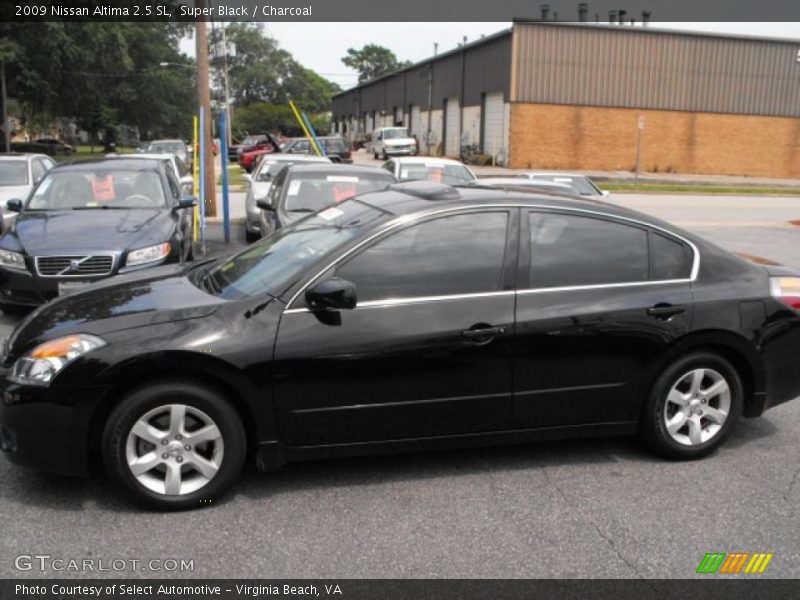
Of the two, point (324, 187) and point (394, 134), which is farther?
point (394, 134)

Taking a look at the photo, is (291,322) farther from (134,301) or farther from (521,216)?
(521,216)

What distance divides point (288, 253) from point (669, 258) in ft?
7.21

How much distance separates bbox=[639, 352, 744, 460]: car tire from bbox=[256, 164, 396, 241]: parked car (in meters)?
5.74

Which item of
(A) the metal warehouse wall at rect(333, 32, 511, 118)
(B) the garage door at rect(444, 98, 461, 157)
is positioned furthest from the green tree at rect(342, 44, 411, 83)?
(B) the garage door at rect(444, 98, 461, 157)

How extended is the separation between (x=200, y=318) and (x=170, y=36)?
212ft

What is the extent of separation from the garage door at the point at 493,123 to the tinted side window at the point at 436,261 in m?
37.0

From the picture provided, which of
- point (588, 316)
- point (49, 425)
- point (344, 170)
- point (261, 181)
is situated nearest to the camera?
point (49, 425)

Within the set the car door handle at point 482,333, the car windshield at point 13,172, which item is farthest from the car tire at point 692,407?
the car windshield at point 13,172

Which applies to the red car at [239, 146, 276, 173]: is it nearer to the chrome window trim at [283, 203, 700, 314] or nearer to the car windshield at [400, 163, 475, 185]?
the car windshield at [400, 163, 475, 185]

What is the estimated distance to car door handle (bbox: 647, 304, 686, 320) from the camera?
4.23 meters

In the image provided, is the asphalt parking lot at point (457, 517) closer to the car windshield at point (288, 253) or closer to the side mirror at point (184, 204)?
the car windshield at point (288, 253)

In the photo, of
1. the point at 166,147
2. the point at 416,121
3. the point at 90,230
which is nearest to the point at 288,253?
the point at 90,230

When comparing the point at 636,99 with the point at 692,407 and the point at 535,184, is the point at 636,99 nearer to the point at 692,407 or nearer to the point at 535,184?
the point at 535,184

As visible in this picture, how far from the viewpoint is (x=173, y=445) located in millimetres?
3645
